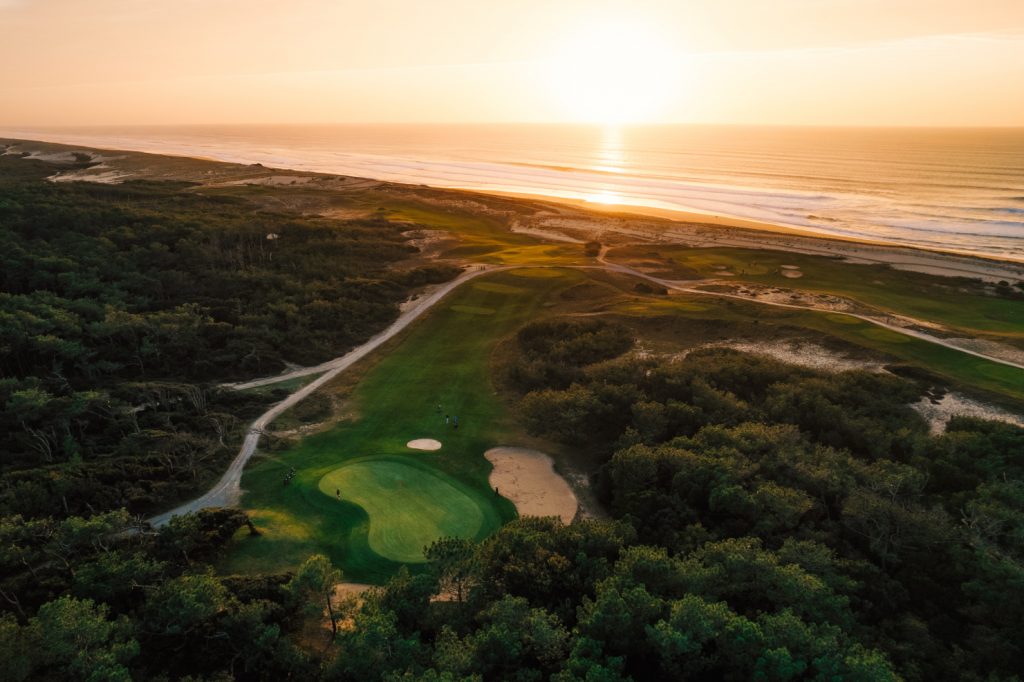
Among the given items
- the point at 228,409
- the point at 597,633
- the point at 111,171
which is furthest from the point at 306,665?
the point at 111,171

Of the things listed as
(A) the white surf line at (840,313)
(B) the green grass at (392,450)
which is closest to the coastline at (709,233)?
(A) the white surf line at (840,313)

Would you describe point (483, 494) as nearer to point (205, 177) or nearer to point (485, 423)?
point (485, 423)

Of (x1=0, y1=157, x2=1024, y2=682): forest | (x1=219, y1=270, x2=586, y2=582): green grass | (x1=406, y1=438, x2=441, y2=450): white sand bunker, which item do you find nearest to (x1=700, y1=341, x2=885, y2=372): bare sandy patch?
(x1=0, y1=157, x2=1024, y2=682): forest

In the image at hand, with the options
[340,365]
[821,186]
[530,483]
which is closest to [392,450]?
A: [530,483]

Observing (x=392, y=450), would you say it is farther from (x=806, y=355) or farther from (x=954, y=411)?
(x=954, y=411)

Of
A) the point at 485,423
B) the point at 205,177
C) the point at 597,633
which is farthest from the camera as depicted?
the point at 205,177

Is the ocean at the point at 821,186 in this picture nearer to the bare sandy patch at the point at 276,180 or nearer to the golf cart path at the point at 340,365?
the bare sandy patch at the point at 276,180
